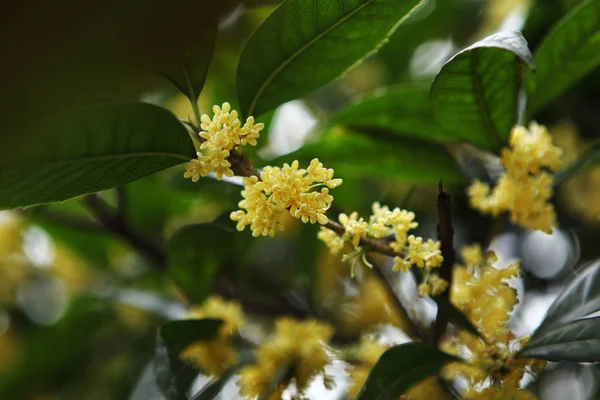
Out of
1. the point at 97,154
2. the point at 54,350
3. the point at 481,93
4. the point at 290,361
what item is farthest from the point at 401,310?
the point at 54,350

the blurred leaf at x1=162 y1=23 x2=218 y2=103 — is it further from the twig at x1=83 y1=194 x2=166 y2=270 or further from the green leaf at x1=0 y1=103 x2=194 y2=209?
the twig at x1=83 y1=194 x2=166 y2=270

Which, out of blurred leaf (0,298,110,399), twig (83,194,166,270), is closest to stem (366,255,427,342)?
A: twig (83,194,166,270)

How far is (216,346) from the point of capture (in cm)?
126

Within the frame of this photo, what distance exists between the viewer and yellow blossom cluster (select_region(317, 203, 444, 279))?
2.93 feet

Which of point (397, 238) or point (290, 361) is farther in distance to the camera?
point (290, 361)

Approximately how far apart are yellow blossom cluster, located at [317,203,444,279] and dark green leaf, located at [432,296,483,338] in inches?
2.8

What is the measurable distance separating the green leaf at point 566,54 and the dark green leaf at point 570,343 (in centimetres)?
48

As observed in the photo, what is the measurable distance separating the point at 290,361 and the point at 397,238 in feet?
1.39

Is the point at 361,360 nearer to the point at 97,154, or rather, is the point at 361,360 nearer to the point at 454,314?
the point at 454,314

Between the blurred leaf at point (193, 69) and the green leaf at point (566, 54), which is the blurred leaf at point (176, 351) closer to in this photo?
the blurred leaf at point (193, 69)

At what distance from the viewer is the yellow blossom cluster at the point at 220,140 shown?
0.85m

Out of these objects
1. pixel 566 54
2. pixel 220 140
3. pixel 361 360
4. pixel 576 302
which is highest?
pixel 220 140

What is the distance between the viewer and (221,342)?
4.15 ft

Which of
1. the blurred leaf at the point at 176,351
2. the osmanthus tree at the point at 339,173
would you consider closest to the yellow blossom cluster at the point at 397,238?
the osmanthus tree at the point at 339,173
